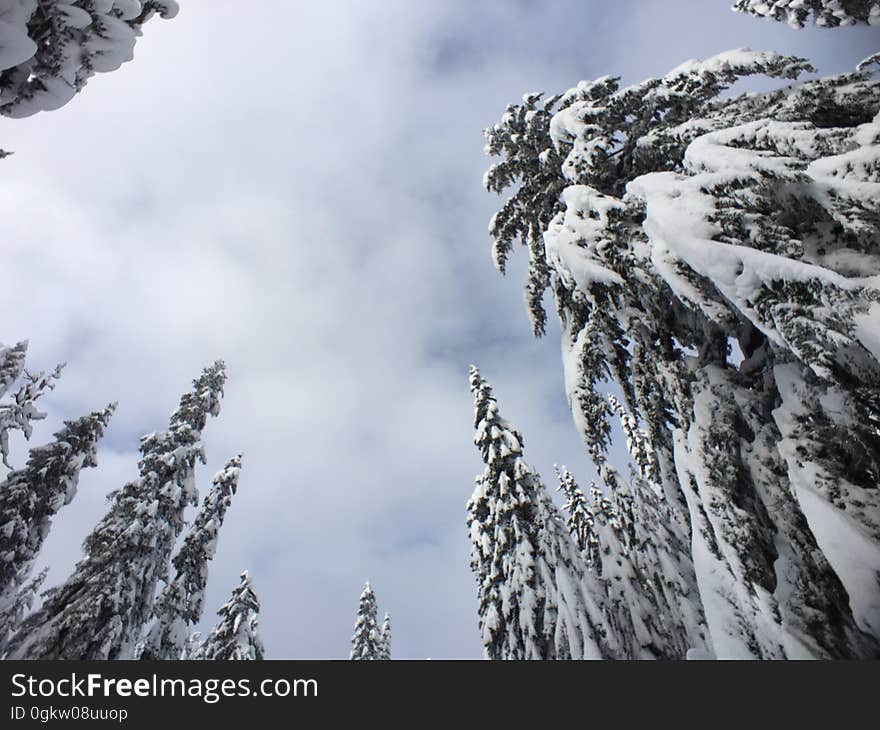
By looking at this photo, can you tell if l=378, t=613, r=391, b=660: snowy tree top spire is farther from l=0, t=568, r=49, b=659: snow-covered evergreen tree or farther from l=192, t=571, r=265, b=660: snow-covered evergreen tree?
l=0, t=568, r=49, b=659: snow-covered evergreen tree

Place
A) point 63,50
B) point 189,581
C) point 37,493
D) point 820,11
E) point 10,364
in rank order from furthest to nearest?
point 189,581 < point 10,364 < point 37,493 < point 820,11 < point 63,50

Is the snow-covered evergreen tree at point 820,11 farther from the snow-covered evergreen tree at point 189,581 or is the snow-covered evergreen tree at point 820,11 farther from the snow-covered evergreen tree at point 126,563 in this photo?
the snow-covered evergreen tree at point 189,581

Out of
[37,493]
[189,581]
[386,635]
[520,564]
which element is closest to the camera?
[520,564]

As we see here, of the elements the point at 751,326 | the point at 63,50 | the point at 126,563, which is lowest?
the point at 751,326

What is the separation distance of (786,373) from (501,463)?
13.0 m

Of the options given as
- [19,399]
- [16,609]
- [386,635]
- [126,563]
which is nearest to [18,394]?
[19,399]

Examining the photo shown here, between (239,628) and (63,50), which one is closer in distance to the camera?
(63,50)

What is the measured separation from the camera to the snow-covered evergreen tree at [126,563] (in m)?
14.6

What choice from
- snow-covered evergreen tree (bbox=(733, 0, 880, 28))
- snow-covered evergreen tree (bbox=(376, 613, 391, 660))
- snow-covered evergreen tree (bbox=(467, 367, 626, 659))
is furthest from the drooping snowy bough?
snow-covered evergreen tree (bbox=(376, 613, 391, 660))

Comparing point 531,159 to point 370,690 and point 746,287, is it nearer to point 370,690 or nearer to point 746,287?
point 746,287

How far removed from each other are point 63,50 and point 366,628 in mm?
38587

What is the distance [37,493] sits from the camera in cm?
1612

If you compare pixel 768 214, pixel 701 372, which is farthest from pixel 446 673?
pixel 768 214

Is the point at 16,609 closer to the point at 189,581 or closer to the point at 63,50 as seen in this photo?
the point at 189,581
